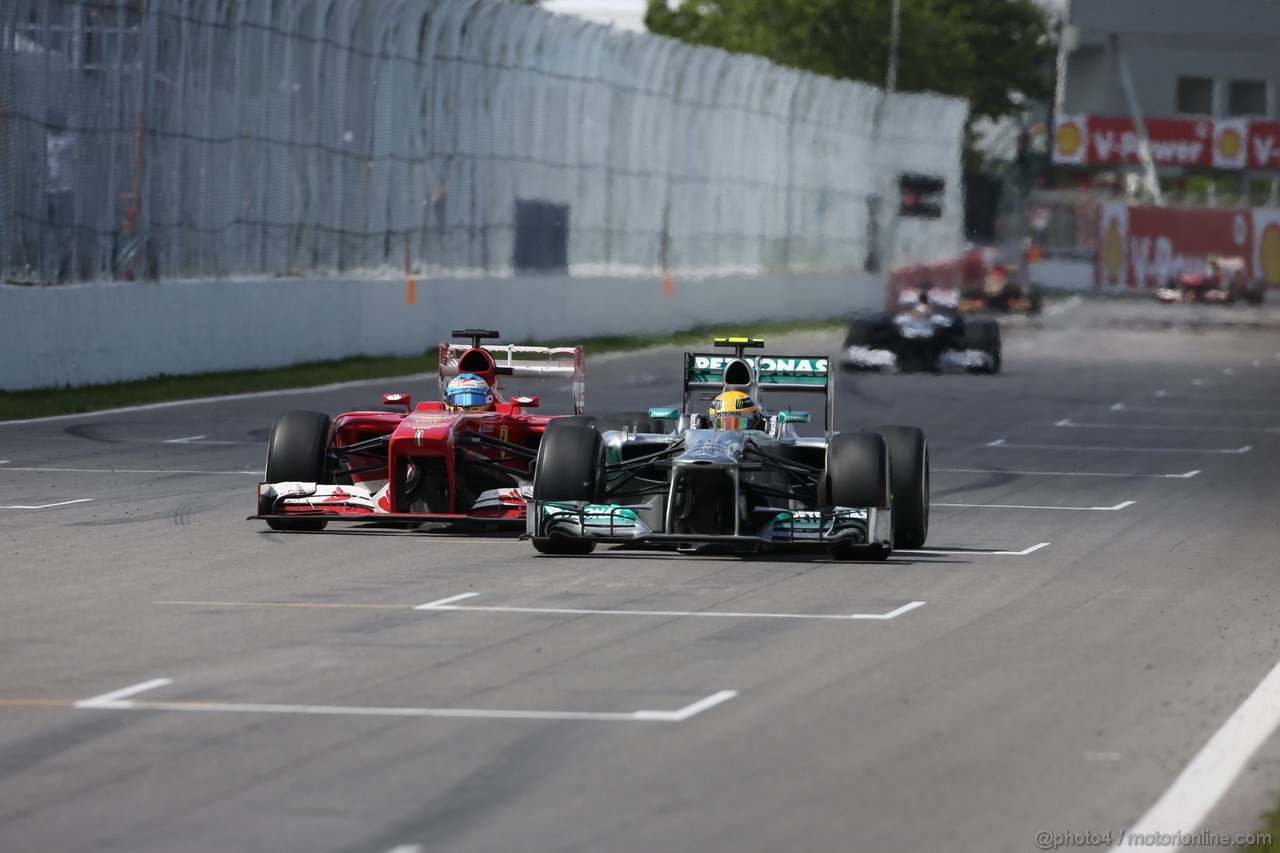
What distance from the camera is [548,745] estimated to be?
8180 millimetres

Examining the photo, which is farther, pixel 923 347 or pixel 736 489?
pixel 923 347

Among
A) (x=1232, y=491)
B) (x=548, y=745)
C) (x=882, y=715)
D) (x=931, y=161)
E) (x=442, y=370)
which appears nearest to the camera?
(x=548, y=745)

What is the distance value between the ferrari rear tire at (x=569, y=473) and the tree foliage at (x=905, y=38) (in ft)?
234

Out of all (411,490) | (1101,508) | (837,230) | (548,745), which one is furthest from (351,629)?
(837,230)

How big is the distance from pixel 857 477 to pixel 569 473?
5.78 ft

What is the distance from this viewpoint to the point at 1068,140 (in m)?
89.9

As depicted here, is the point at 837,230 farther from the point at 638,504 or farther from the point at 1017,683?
the point at 1017,683

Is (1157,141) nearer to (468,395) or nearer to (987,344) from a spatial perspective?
(987,344)

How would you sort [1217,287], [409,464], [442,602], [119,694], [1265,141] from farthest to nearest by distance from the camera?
[1265,141] → [1217,287] → [409,464] → [442,602] → [119,694]

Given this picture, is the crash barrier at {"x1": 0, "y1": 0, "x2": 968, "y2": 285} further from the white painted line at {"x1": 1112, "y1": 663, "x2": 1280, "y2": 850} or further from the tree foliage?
the tree foliage

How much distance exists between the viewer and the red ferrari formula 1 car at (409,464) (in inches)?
589

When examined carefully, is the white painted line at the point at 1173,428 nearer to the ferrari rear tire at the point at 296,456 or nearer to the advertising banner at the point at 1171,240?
the ferrari rear tire at the point at 296,456

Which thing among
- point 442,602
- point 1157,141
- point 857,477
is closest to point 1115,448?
point 857,477

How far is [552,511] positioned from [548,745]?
5.90m
